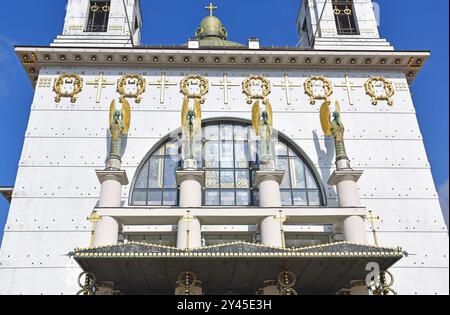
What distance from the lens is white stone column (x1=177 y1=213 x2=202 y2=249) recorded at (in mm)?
17688

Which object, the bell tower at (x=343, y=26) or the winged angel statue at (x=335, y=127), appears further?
the bell tower at (x=343, y=26)

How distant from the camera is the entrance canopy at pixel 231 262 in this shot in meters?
14.8

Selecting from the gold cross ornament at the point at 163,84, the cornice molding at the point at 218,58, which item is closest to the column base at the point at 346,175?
the cornice molding at the point at 218,58

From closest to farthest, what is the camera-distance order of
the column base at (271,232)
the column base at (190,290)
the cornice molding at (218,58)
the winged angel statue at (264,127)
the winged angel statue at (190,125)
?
the column base at (190,290), the column base at (271,232), the winged angel statue at (190,125), the winged angel statue at (264,127), the cornice molding at (218,58)

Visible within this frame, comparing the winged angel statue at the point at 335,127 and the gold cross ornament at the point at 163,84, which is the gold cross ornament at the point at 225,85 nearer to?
the gold cross ornament at the point at 163,84

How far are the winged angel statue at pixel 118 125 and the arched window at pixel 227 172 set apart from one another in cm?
179

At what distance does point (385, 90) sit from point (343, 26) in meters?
5.75

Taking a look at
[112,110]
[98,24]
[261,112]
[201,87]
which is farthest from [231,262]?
[98,24]

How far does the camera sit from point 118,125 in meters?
20.4

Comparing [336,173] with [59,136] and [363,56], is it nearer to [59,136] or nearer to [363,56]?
[363,56]

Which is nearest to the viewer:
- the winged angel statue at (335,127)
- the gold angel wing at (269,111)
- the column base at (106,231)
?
the column base at (106,231)

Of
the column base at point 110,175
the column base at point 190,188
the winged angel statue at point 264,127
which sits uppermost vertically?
the winged angel statue at point 264,127

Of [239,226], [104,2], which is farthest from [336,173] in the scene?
[104,2]

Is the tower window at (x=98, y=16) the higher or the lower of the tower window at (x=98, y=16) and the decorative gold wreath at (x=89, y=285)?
the higher
